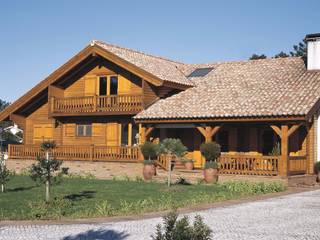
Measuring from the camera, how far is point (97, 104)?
29.8 m

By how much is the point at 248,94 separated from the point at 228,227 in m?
15.8

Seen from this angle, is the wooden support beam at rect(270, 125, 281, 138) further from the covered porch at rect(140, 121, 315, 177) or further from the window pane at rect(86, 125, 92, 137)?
the window pane at rect(86, 125, 92, 137)

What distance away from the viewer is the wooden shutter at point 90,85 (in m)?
31.1

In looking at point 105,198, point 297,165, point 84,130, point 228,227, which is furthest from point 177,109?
point 228,227

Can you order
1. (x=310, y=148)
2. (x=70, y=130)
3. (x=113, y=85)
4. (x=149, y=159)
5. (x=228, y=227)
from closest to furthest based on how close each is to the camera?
(x=228, y=227), (x=310, y=148), (x=149, y=159), (x=113, y=85), (x=70, y=130)

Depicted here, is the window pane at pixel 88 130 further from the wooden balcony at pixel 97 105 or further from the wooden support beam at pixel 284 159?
the wooden support beam at pixel 284 159

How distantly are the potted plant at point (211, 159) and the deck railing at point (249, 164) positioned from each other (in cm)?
52

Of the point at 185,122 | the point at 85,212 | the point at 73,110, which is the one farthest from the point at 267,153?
the point at 85,212

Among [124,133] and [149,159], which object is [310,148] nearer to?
[149,159]

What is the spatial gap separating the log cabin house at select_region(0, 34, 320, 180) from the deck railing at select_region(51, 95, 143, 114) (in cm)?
6

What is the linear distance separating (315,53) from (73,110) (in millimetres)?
13490

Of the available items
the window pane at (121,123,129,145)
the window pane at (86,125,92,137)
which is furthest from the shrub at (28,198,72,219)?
the window pane at (86,125,92,137)

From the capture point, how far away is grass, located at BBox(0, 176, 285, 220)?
13422 mm

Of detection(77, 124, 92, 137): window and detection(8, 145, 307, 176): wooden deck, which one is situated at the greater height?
detection(77, 124, 92, 137): window
